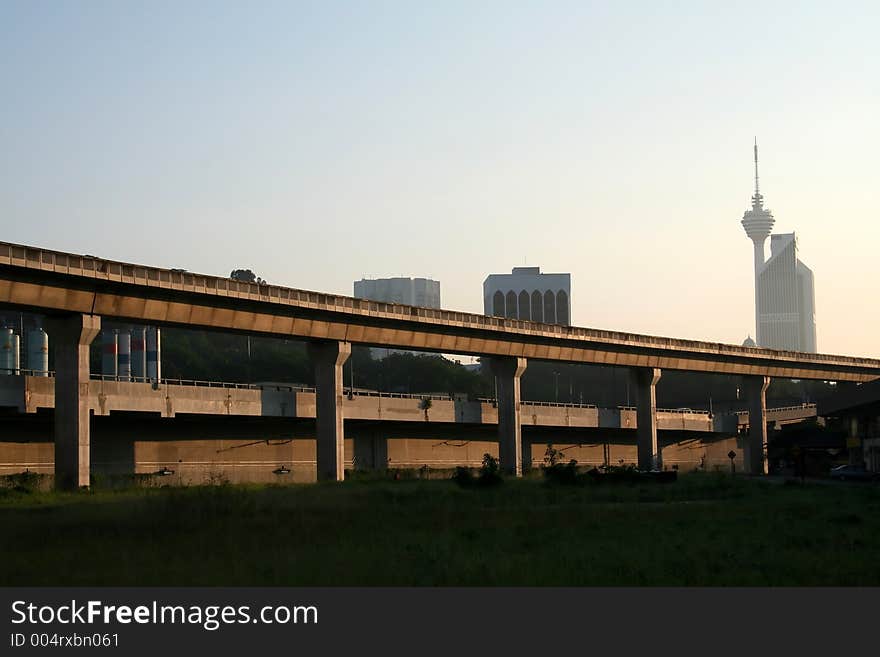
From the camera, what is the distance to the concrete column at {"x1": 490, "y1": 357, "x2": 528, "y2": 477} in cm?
9094

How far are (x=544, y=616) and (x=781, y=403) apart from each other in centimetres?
16956

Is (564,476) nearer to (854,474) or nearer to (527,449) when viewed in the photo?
(854,474)

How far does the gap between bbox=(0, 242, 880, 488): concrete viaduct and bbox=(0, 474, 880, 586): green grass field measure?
936 centimetres

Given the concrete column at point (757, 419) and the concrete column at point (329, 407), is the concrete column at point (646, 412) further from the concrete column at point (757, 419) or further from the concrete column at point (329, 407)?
the concrete column at point (329, 407)

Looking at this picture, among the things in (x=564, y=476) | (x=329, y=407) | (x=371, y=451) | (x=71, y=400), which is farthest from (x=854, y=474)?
(x=71, y=400)

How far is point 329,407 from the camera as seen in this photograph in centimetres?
7581

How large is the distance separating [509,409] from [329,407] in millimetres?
20273

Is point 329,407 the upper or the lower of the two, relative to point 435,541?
upper

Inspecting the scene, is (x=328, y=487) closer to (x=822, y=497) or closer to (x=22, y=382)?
(x=22, y=382)

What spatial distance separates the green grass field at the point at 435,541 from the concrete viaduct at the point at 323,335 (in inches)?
369

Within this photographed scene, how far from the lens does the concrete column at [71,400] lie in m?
58.6

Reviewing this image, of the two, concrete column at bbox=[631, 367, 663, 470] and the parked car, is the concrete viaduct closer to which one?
concrete column at bbox=[631, 367, 663, 470]

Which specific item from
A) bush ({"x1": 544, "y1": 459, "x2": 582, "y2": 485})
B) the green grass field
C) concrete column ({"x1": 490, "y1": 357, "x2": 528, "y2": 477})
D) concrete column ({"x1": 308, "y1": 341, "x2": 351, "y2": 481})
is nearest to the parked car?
bush ({"x1": 544, "y1": 459, "x2": 582, "y2": 485})

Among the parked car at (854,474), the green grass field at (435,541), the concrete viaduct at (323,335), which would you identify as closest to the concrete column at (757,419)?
the concrete viaduct at (323,335)
